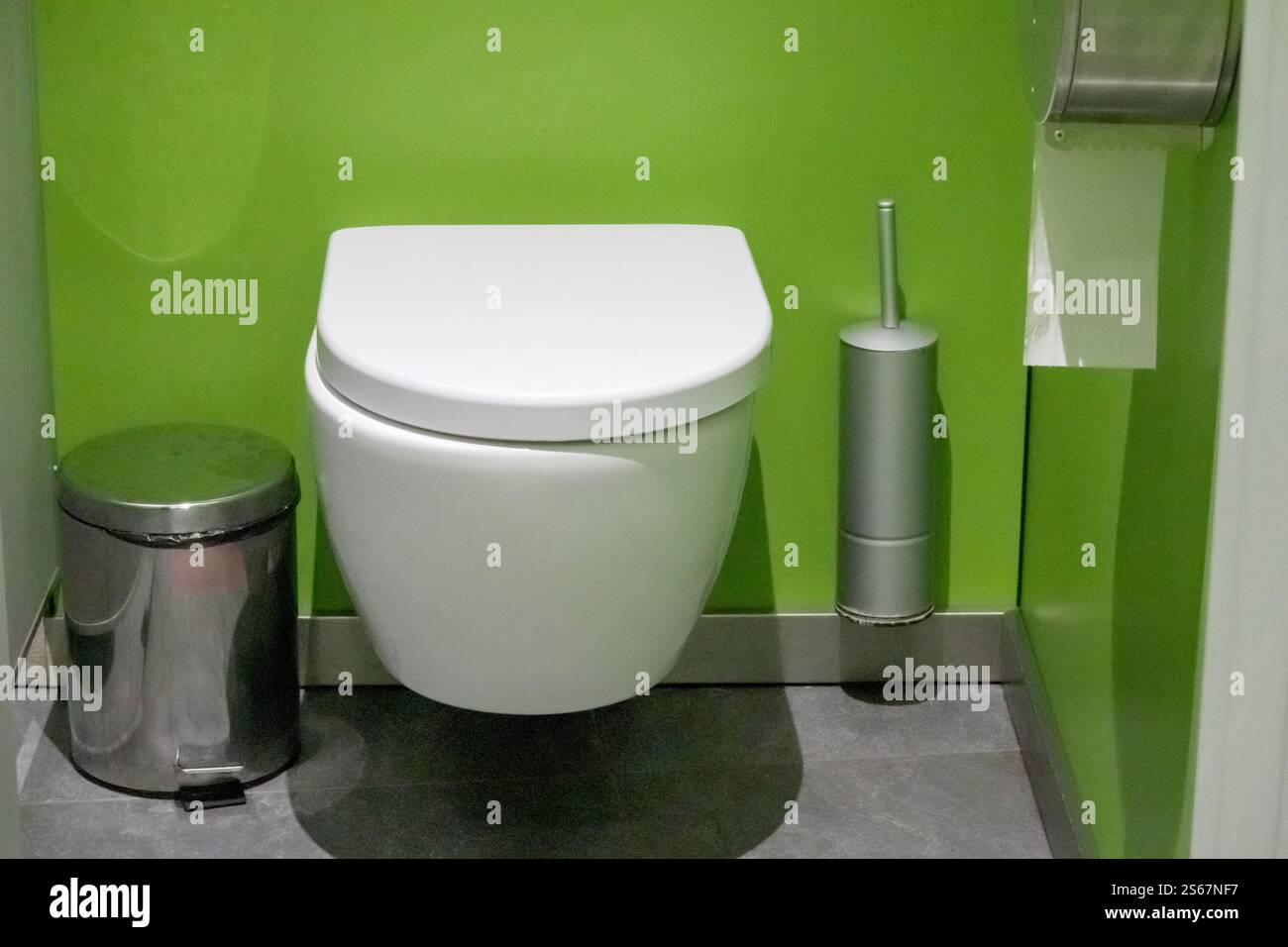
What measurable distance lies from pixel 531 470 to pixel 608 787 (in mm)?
498

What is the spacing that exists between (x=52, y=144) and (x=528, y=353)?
0.62m

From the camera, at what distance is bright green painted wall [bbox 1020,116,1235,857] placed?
1.10m

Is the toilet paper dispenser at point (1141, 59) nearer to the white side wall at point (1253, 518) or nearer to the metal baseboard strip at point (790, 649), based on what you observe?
the white side wall at point (1253, 518)

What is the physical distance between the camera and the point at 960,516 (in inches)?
70.8

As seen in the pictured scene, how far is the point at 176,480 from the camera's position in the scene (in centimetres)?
157

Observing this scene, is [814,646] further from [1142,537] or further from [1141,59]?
[1141,59]

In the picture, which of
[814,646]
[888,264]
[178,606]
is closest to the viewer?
[178,606]

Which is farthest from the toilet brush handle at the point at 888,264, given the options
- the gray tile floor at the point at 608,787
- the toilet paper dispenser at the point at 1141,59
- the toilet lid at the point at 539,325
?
the toilet paper dispenser at the point at 1141,59

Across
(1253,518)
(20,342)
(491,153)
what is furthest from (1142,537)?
(20,342)

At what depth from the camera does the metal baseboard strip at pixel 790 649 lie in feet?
5.90

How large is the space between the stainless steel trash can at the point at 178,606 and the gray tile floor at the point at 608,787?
4 centimetres
